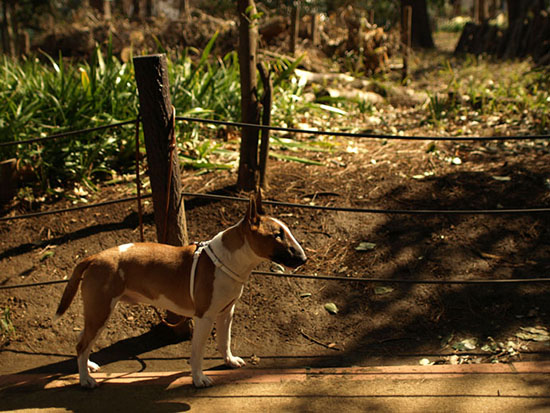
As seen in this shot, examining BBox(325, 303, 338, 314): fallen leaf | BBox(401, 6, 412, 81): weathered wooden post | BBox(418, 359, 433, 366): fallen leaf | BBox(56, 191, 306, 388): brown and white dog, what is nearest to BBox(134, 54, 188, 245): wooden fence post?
BBox(56, 191, 306, 388): brown and white dog

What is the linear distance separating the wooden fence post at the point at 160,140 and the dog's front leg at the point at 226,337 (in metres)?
0.66

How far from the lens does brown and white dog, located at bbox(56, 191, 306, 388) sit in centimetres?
Result: 325

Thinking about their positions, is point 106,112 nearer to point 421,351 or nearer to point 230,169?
point 230,169

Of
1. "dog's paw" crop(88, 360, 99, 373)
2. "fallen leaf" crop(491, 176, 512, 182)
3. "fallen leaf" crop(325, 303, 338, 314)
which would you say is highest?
"fallen leaf" crop(491, 176, 512, 182)

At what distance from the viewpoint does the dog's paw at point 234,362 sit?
3.75 meters

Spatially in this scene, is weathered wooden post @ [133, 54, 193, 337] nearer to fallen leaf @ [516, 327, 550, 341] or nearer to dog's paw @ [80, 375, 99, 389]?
dog's paw @ [80, 375, 99, 389]

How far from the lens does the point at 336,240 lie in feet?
16.9

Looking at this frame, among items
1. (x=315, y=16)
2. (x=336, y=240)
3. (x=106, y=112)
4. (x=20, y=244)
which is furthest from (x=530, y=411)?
(x=315, y=16)

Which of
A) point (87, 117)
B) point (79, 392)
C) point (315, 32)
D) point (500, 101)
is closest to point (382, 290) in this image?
point (79, 392)

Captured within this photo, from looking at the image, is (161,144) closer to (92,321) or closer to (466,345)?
(92,321)

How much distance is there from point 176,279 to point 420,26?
50.6 feet

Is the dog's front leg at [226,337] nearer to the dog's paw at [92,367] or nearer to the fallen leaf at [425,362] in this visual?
the dog's paw at [92,367]

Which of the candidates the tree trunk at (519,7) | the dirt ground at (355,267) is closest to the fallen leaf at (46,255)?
the dirt ground at (355,267)

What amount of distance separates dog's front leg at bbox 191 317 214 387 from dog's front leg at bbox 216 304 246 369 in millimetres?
238
